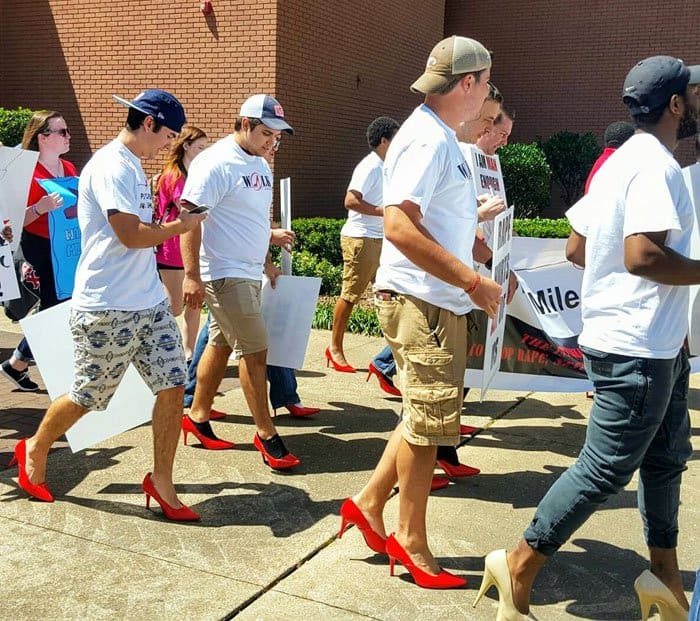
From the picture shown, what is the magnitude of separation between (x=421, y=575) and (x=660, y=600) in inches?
35.4

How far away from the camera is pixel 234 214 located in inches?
177

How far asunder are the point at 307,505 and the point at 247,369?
0.83 meters

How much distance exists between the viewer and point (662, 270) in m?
2.69

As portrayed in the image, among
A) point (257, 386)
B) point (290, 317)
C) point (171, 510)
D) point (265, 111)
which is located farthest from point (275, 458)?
point (265, 111)

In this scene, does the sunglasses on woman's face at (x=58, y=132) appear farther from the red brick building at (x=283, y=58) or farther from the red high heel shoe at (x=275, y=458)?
the red brick building at (x=283, y=58)

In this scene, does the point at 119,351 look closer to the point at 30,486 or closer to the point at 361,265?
the point at 30,486

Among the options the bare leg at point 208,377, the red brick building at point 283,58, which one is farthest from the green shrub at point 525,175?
the bare leg at point 208,377

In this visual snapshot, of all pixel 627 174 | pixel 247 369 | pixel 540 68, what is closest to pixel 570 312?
pixel 247 369

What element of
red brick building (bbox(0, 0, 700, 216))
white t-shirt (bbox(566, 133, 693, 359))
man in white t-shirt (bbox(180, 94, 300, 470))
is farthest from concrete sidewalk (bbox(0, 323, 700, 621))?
red brick building (bbox(0, 0, 700, 216))

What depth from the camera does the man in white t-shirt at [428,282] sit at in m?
3.07

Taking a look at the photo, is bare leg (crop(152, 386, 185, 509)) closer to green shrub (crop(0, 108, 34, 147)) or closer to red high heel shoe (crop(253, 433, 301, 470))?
red high heel shoe (crop(253, 433, 301, 470))

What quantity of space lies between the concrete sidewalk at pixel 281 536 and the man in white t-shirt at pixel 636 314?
515 millimetres

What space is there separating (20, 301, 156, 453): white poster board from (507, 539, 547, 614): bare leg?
2278 millimetres

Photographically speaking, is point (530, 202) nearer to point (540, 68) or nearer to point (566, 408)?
point (540, 68)
